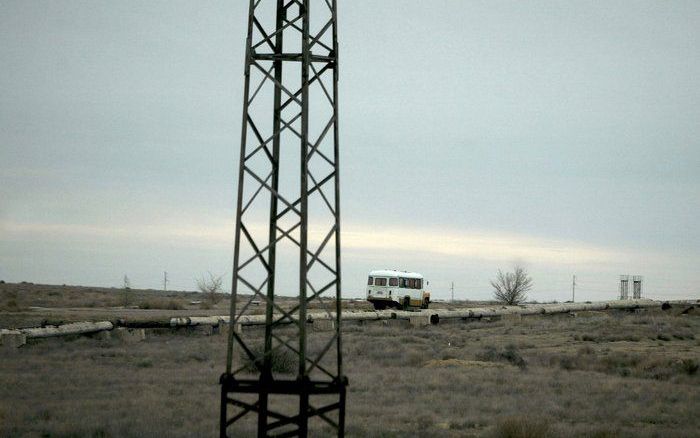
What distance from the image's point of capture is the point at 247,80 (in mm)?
11625

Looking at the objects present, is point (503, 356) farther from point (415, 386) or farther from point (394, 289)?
point (394, 289)

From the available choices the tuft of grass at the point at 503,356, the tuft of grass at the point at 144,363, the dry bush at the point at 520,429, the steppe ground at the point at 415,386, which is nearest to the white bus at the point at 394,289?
the steppe ground at the point at 415,386

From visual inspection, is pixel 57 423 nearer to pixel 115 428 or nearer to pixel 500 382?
pixel 115 428

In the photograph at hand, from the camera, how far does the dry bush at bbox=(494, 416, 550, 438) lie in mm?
13781

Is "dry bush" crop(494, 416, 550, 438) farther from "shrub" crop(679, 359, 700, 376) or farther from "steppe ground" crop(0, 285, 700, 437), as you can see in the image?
"shrub" crop(679, 359, 700, 376)

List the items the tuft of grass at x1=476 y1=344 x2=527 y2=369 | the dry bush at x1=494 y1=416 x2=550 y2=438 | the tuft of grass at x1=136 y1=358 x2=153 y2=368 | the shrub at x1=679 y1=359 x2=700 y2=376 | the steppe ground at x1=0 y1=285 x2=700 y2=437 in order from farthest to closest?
the tuft of grass at x1=476 y1=344 x2=527 y2=369
the tuft of grass at x1=136 y1=358 x2=153 y2=368
the shrub at x1=679 y1=359 x2=700 y2=376
the steppe ground at x1=0 y1=285 x2=700 y2=437
the dry bush at x1=494 y1=416 x2=550 y2=438

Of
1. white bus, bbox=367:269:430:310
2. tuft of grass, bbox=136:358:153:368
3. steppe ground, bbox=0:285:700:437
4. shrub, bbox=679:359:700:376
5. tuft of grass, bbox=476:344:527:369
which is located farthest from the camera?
white bus, bbox=367:269:430:310

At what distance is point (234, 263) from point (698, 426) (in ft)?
31.4

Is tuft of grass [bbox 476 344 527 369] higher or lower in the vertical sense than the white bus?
lower

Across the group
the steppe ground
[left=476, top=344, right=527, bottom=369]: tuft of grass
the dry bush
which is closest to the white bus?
the steppe ground

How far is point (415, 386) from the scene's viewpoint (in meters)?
20.4

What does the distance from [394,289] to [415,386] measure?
31853 millimetres

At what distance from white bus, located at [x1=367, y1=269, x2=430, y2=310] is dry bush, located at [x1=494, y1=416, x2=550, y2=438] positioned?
124 feet

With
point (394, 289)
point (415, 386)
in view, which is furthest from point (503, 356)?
point (394, 289)
